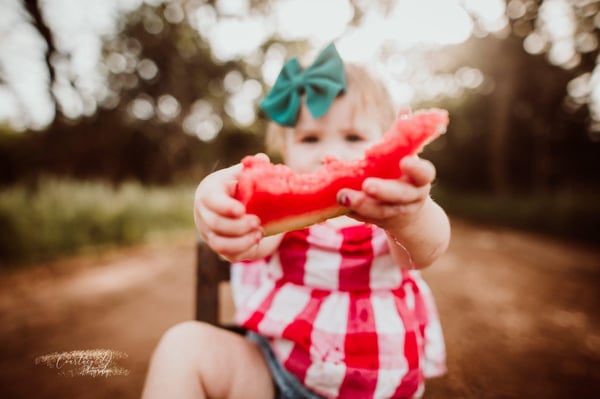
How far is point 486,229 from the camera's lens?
36.0 ft

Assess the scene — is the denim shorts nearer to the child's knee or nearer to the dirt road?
the child's knee

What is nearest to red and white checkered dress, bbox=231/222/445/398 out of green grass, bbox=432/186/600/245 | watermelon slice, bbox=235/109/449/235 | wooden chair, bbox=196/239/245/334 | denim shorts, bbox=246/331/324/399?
denim shorts, bbox=246/331/324/399

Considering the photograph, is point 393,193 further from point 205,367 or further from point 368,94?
point 368,94

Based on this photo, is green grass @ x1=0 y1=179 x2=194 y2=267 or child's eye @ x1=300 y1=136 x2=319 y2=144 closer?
child's eye @ x1=300 y1=136 x2=319 y2=144

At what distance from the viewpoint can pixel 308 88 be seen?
1458 mm

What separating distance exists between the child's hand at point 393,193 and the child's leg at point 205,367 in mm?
710

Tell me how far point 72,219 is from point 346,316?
6.69 m

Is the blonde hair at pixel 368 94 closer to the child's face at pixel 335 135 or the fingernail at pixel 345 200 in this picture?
the child's face at pixel 335 135

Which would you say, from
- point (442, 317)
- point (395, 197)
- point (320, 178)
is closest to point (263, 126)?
point (442, 317)

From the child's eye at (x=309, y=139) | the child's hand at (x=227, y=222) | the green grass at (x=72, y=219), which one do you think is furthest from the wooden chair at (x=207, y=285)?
the green grass at (x=72, y=219)

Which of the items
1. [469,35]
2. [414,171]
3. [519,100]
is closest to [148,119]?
[469,35]

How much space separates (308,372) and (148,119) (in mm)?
16132

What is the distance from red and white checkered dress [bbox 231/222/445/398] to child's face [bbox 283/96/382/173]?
0.26 metres

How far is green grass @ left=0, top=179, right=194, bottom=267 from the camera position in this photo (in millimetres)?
5840
